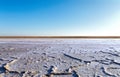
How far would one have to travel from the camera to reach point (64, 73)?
82.6 inches

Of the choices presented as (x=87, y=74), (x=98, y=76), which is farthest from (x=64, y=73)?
(x=98, y=76)

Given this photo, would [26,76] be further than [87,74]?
No

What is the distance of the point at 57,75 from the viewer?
6.63ft

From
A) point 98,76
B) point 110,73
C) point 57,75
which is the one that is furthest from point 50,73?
point 110,73

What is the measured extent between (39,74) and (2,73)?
484 millimetres

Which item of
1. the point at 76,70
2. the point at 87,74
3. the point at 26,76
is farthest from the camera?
the point at 76,70

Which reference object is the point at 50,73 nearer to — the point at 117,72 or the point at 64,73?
the point at 64,73

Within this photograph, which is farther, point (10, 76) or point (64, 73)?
point (64, 73)

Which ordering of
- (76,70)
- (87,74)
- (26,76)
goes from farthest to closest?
1. (76,70)
2. (87,74)
3. (26,76)

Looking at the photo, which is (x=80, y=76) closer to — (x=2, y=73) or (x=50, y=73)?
(x=50, y=73)

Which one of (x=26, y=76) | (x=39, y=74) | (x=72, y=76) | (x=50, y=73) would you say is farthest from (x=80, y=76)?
(x=26, y=76)

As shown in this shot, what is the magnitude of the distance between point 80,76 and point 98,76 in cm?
22

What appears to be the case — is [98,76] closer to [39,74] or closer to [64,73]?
[64,73]

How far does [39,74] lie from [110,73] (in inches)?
36.1
